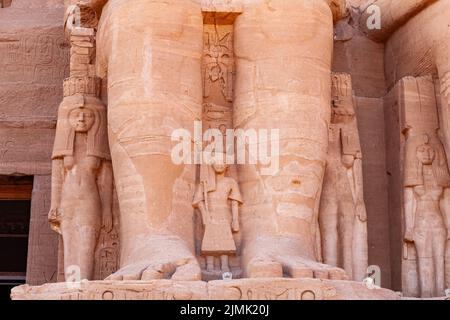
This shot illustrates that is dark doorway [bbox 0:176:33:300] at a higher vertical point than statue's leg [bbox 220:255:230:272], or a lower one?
higher

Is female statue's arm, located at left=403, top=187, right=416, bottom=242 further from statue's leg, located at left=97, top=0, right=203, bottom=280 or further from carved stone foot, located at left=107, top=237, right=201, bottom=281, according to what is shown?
carved stone foot, located at left=107, top=237, right=201, bottom=281

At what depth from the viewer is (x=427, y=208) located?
21.3 ft

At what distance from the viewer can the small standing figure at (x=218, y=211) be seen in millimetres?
5883

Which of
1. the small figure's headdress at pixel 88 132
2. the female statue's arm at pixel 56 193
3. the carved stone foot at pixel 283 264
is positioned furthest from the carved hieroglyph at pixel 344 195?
the female statue's arm at pixel 56 193

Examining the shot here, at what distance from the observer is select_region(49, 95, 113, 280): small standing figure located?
20.5ft

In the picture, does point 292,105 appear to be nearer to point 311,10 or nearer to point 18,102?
point 311,10

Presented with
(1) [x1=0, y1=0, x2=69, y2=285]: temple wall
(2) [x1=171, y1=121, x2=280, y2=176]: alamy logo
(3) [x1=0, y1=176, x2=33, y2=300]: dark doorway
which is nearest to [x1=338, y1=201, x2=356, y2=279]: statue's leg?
(2) [x1=171, y1=121, x2=280, y2=176]: alamy logo

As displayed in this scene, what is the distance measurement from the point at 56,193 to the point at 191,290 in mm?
1537

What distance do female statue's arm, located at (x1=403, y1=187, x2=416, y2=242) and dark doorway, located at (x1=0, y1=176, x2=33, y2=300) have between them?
9.02 feet

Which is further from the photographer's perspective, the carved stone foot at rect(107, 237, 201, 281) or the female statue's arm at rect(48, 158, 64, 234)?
the female statue's arm at rect(48, 158, 64, 234)

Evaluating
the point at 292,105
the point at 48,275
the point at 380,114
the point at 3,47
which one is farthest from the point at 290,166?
the point at 3,47

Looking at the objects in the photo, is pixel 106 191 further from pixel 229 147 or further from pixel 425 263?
pixel 425 263

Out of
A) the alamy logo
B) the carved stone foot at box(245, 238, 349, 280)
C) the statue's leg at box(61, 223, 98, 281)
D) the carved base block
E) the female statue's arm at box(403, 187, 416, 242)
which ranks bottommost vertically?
the carved base block

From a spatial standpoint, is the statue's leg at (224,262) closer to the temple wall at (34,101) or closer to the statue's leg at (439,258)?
the statue's leg at (439,258)
